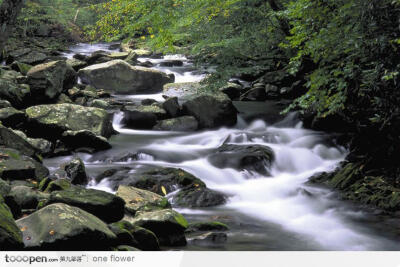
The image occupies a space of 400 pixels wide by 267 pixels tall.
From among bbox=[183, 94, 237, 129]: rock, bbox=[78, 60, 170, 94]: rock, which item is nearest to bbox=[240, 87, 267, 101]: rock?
bbox=[183, 94, 237, 129]: rock

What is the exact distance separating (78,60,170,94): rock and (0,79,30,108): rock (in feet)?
14.6

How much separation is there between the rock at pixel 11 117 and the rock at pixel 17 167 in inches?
89.2

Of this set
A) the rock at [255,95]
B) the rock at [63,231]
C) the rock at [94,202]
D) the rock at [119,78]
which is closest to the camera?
the rock at [63,231]

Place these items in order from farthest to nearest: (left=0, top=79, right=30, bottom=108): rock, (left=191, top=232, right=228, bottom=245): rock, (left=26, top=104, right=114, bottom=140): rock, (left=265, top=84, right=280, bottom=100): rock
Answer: (left=265, top=84, right=280, bottom=100): rock
(left=0, top=79, right=30, bottom=108): rock
(left=26, top=104, right=114, bottom=140): rock
(left=191, top=232, right=228, bottom=245): rock

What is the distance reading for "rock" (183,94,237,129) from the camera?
12.1 metres

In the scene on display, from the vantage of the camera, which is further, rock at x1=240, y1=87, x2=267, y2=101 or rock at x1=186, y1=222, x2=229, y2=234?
rock at x1=240, y1=87, x2=267, y2=101

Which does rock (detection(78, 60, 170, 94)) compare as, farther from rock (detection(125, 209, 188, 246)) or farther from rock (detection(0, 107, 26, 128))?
rock (detection(125, 209, 188, 246))

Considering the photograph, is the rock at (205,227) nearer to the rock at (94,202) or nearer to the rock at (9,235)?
the rock at (94,202)

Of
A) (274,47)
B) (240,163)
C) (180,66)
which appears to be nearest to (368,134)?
(240,163)

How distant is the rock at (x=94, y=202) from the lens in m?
4.74

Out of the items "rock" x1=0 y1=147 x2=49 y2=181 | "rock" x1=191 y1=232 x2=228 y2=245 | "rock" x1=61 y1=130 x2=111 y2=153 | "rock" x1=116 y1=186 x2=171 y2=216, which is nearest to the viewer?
"rock" x1=191 y1=232 x2=228 y2=245

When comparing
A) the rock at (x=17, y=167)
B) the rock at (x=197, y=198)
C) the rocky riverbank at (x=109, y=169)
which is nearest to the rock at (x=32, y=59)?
the rocky riverbank at (x=109, y=169)

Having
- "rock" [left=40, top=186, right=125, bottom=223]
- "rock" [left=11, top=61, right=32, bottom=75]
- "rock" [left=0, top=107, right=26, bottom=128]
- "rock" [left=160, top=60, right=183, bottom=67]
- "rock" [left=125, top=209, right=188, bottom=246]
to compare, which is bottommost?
"rock" [left=125, top=209, right=188, bottom=246]
